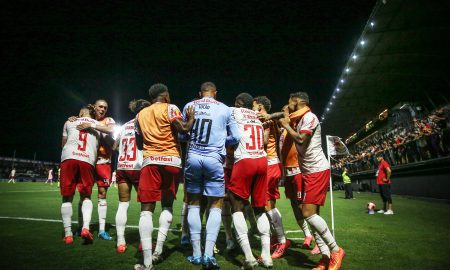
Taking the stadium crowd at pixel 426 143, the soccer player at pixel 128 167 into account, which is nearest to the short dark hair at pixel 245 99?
the soccer player at pixel 128 167

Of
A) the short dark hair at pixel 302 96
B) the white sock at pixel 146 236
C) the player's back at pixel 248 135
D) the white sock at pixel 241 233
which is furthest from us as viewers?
the short dark hair at pixel 302 96

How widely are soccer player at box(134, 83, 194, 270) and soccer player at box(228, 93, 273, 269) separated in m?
0.88

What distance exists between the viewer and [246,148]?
4543mm

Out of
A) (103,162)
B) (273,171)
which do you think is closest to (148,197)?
(273,171)

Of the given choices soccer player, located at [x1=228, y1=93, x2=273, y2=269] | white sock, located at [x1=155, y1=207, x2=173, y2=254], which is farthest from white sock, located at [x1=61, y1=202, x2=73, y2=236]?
soccer player, located at [x1=228, y1=93, x2=273, y2=269]

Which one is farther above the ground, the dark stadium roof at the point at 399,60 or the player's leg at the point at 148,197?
the dark stadium roof at the point at 399,60

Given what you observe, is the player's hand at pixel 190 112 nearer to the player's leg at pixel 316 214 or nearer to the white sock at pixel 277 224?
the player's leg at pixel 316 214

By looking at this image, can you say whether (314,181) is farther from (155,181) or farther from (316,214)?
(155,181)

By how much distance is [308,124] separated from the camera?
433 cm

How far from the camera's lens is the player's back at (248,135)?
4543mm

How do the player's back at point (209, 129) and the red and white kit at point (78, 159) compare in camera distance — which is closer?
the player's back at point (209, 129)

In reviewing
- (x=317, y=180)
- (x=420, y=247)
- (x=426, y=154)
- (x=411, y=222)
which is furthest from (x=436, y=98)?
(x=317, y=180)

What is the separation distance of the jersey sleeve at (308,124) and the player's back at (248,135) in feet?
2.25

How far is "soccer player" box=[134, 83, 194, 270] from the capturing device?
418 cm
